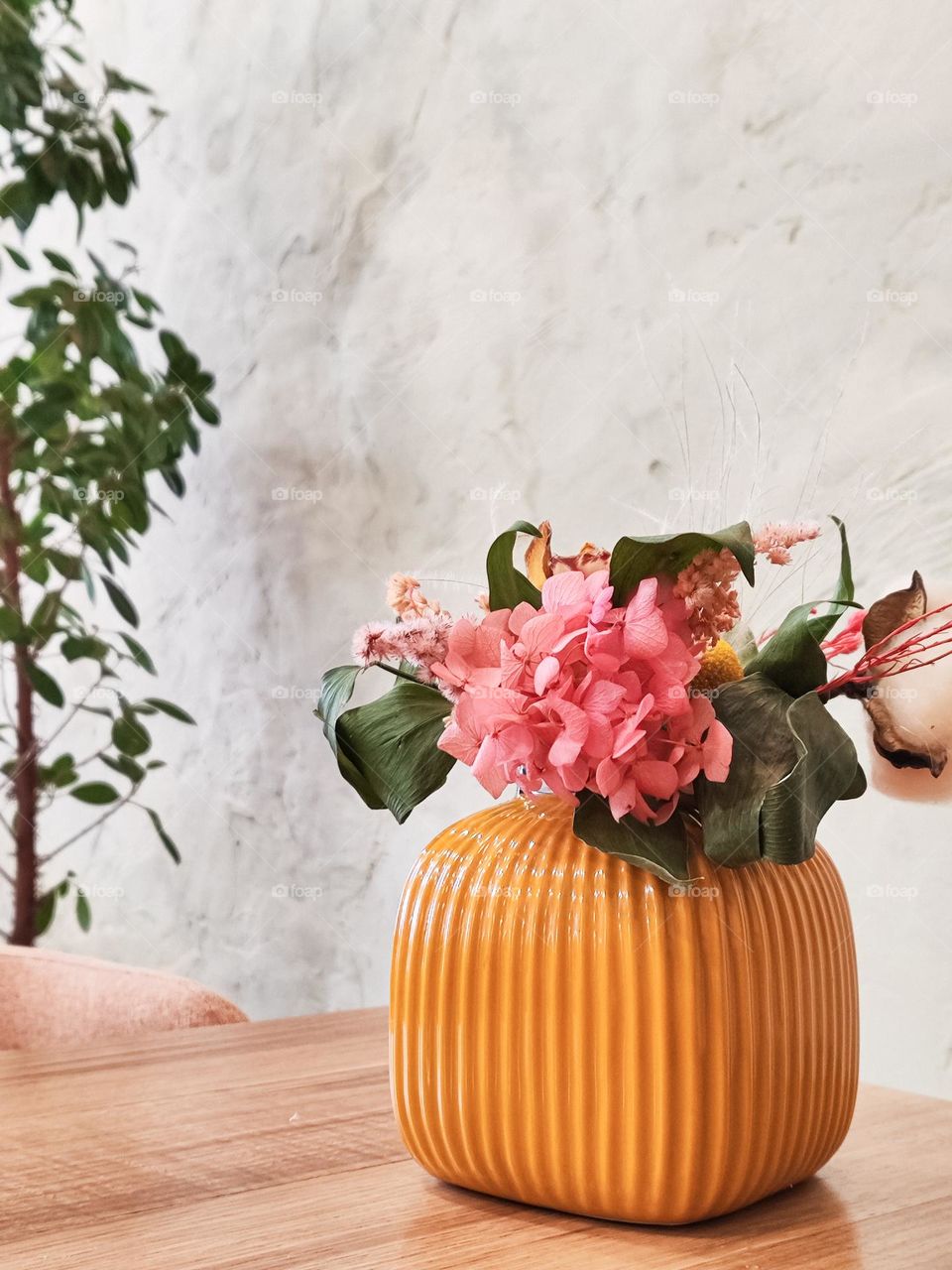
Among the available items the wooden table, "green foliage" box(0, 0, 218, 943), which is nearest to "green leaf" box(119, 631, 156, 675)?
"green foliage" box(0, 0, 218, 943)

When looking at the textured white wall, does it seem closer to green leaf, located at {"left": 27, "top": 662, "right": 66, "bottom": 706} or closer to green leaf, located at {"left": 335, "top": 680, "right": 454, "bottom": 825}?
green leaf, located at {"left": 335, "top": 680, "right": 454, "bottom": 825}

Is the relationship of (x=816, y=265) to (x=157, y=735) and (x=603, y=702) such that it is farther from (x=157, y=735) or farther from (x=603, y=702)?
(x=157, y=735)

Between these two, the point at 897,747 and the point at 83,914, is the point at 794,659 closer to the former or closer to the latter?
the point at 897,747

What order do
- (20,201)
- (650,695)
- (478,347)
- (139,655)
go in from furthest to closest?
(139,655) < (20,201) < (478,347) < (650,695)

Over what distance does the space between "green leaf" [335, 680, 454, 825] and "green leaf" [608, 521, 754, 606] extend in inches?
5.2

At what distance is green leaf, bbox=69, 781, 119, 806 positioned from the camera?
82.1 inches

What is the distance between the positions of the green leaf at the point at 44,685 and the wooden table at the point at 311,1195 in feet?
3.58

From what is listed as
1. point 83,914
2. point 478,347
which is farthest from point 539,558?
point 83,914

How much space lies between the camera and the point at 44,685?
6.66 ft

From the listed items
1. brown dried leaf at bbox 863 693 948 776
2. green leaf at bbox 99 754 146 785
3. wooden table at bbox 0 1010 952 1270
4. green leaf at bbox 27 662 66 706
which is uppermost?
green leaf at bbox 27 662 66 706

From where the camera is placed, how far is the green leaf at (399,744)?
717 mm

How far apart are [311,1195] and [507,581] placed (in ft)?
1.20

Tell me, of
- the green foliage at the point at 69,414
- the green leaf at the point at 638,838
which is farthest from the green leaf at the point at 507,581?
the green foliage at the point at 69,414

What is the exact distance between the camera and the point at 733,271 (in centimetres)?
137
